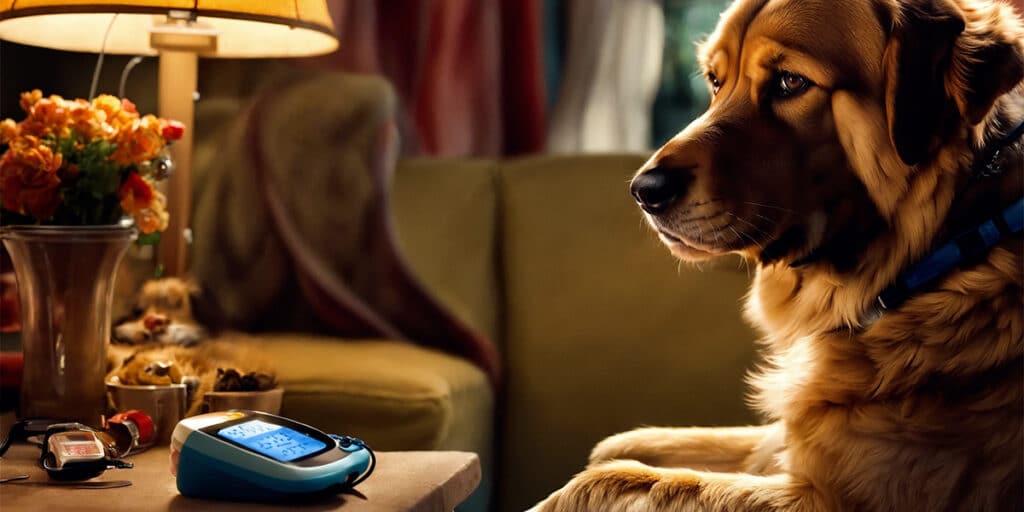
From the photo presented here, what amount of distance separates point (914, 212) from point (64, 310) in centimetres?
97

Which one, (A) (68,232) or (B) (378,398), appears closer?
(A) (68,232)

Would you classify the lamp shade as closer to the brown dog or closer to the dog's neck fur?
the brown dog

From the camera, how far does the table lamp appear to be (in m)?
1.19

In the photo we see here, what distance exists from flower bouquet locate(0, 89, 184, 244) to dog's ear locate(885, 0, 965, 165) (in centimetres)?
86

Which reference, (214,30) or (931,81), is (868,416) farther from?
(214,30)

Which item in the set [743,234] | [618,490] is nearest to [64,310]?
[618,490]

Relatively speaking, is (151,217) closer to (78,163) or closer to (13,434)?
(78,163)

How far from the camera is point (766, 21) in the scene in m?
1.17

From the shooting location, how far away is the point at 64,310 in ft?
3.84

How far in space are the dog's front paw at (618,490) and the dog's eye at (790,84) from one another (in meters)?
0.45

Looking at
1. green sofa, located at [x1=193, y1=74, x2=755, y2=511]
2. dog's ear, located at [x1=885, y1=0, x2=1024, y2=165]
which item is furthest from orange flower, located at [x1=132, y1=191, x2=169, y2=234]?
dog's ear, located at [x1=885, y1=0, x2=1024, y2=165]

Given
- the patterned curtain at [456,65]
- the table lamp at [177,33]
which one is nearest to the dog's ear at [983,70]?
the table lamp at [177,33]

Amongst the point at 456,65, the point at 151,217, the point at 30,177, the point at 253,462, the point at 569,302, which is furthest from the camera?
the point at 456,65

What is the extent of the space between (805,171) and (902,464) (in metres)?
0.33
